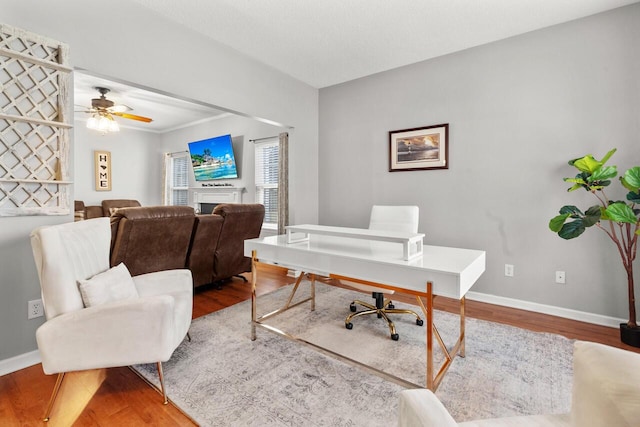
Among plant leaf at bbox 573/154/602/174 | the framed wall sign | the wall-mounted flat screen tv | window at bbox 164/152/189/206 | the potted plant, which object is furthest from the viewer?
window at bbox 164/152/189/206

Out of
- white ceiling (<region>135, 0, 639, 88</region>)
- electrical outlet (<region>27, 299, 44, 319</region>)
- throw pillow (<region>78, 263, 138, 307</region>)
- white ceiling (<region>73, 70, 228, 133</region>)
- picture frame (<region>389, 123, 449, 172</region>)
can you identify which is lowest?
electrical outlet (<region>27, 299, 44, 319</region>)

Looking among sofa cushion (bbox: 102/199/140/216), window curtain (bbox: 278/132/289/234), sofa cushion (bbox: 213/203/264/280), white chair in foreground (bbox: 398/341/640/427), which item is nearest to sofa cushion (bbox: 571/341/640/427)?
white chair in foreground (bbox: 398/341/640/427)

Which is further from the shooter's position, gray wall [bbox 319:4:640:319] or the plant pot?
gray wall [bbox 319:4:640:319]

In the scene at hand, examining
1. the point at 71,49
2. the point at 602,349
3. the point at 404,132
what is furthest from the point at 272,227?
the point at 602,349

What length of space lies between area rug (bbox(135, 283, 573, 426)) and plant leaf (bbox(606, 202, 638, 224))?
3.25ft

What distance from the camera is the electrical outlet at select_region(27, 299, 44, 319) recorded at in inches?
78.0

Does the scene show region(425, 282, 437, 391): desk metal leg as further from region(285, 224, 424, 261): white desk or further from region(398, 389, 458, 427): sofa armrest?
region(398, 389, 458, 427): sofa armrest

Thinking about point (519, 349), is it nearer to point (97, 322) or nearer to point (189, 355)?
point (189, 355)

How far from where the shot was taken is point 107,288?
1744 mm

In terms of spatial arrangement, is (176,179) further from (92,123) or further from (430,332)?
(430,332)

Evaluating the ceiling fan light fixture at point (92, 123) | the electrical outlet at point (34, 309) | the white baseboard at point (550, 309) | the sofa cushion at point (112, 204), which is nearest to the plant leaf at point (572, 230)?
the white baseboard at point (550, 309)

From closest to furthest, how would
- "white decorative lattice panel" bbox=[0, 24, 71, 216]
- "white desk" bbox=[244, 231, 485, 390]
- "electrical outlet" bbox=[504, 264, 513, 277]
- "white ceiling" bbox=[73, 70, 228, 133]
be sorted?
"white desk" bbox=[244, 231, 485, 390] < "white decorative lattice panel" bbox=[0, 24, 71, 216] < "electrical outlet" bbox=[504, 264, 513, 277] < "white ceiling" bbox=[73, 70, 228, 133]

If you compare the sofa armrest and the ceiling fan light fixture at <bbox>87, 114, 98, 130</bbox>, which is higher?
the ceiling fan light fixture at <bbox>87, 114, 98, 130</bbox>

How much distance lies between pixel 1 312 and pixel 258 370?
1.67 meters
